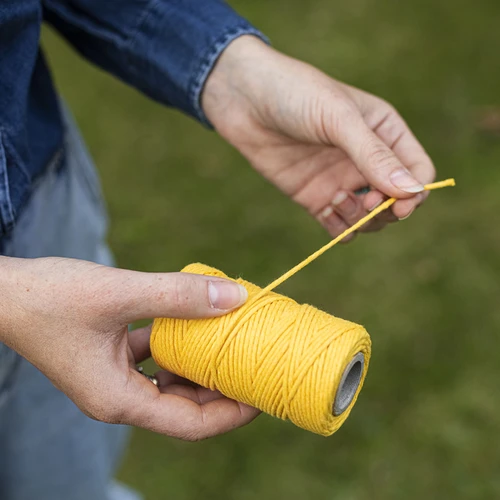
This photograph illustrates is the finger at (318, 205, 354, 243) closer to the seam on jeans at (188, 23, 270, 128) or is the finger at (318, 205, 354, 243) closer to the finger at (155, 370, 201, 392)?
the seam on jeans at (188, 23, 270, 128)

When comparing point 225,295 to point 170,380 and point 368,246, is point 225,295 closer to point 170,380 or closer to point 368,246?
point 170,380

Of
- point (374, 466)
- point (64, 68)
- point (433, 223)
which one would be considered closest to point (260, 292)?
point (374, 466)

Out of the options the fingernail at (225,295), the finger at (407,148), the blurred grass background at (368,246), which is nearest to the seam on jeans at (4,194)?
the fingernail at (225,295)

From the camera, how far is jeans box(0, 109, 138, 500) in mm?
1350

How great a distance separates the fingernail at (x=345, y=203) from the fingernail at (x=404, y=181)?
0.26 m

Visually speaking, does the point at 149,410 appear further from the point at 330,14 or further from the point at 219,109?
the point at 330,14

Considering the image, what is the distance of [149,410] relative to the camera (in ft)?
3.64

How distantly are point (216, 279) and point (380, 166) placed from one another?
0.42m

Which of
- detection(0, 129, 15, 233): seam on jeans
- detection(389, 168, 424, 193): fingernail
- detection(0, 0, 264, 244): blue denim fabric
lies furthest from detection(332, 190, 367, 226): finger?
detection(0, 129, 15, 233): seam on jeans

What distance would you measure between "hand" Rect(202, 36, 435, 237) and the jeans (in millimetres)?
360

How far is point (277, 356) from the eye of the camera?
1079 mm

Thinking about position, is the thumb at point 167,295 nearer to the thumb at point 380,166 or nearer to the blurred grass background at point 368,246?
the thumb at point 380,166

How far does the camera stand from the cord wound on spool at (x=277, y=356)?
106 cm

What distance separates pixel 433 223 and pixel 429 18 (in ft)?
5.20
